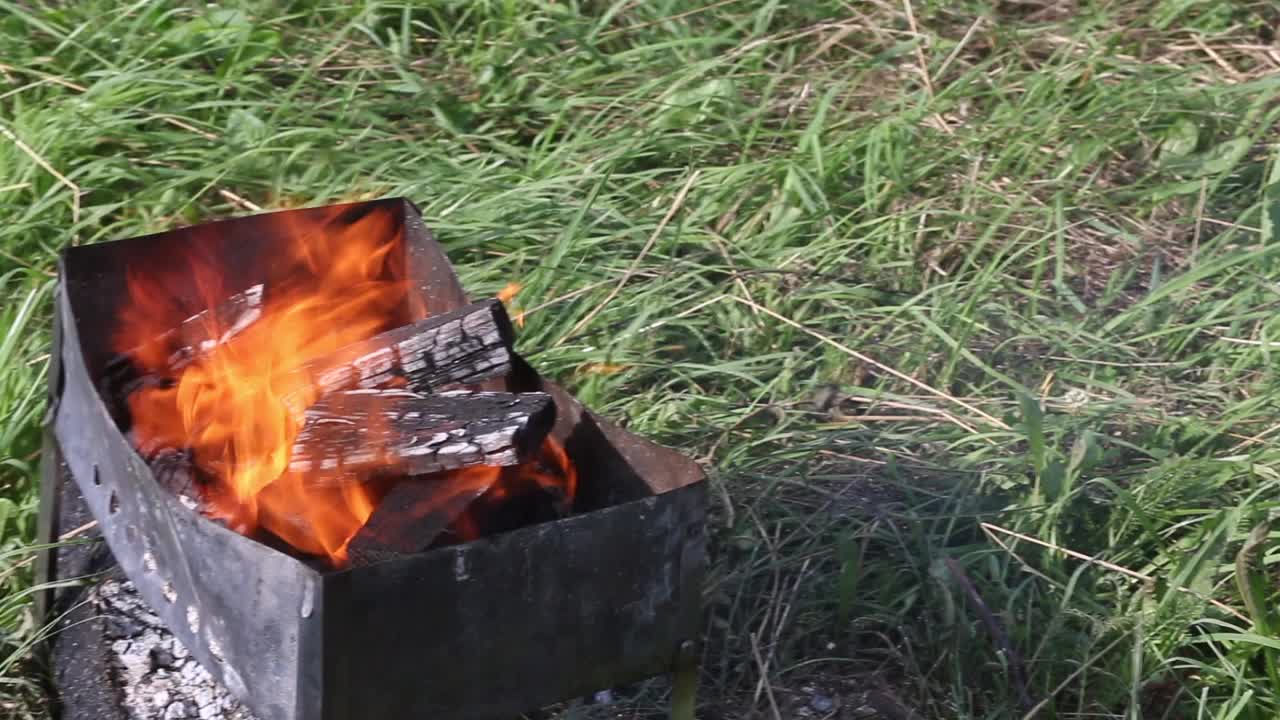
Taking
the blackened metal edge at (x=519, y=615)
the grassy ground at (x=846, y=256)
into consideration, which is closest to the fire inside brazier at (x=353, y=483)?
the blackened metal edge at (x=519, y=615)

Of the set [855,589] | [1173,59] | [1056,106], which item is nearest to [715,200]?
[1056,106]

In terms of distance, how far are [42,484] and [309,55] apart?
1.77 m

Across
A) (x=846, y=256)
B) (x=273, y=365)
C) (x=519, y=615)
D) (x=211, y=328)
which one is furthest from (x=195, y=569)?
(x=846, y=256)

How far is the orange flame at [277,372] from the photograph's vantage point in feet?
5.98

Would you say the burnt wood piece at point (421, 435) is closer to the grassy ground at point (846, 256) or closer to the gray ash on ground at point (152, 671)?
the gray ash on ground at point (152, 671)

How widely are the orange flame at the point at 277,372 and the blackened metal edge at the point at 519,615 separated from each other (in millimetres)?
169

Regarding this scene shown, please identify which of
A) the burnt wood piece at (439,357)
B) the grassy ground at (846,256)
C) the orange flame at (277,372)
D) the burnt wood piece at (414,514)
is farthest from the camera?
the grassy ground at (846,256)

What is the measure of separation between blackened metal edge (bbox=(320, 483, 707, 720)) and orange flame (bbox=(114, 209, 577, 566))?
17 centimetres

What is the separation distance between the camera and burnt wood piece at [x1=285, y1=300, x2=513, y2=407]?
1983 millimetres

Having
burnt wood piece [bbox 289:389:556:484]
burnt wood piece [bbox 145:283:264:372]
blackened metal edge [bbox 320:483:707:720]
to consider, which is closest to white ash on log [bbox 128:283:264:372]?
burnt wood piece [bbox 145:283:264:372]

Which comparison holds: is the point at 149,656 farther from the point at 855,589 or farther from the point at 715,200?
the point at 715,200

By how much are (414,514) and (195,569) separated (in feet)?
0.89

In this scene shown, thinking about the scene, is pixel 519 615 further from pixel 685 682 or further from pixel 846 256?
pixel 846 256

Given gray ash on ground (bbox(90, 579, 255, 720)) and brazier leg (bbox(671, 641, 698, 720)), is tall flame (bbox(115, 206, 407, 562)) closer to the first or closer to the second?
gray ash on ground (bbox(90, 579, 255, 720))
